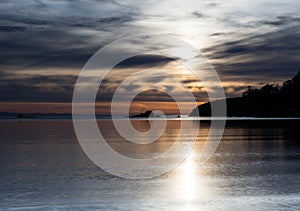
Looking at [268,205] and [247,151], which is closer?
[268,205]

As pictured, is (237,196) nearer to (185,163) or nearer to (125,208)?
(125,208)

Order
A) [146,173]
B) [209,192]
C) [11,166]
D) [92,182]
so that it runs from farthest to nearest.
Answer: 1. [11,166]
2. [146,173]
3. [92,182]
4. [209,192]

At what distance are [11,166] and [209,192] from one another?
1668cm

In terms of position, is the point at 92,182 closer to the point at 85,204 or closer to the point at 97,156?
the point at 85,204

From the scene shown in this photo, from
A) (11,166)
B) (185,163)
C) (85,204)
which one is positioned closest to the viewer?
(85,204)

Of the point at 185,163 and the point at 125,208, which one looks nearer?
the point at 125,208

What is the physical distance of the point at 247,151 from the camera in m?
46.5

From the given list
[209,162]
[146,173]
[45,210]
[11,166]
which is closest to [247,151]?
[209,162]

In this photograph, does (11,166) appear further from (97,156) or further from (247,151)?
(247,151)

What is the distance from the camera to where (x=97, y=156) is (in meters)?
40.8

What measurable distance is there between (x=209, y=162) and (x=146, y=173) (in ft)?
28.3

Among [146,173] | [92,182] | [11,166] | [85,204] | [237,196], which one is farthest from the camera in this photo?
[11,166]

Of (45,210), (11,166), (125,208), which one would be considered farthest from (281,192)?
(11,166)

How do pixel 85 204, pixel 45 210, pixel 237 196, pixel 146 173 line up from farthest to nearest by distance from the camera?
1. pixel 146 173
2. pixel 237 196
3. pixel 85 204
4. pixel 45 210
